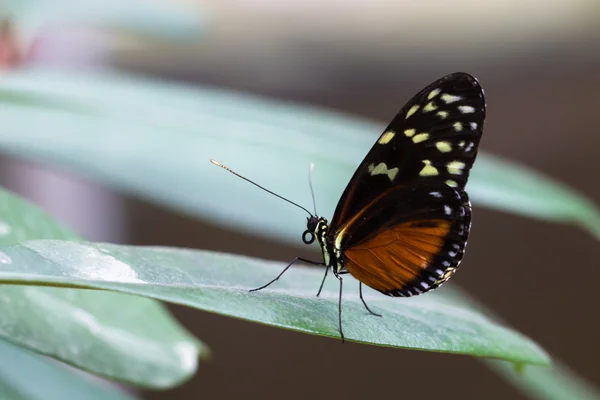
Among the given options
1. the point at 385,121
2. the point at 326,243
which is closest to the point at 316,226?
the point at 326,243

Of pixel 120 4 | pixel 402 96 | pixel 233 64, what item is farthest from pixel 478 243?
pixel 120 4

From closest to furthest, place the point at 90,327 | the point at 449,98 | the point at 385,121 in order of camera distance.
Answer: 1. the point at 90,327
2. the point at 449,98
3. the point at 385,121

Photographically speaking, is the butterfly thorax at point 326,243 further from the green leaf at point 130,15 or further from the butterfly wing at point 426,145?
the green leaf at point 130,15

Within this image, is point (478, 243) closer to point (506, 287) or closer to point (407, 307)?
point (506, 287)

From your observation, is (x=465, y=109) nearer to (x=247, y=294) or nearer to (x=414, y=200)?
(x=414, y=200)

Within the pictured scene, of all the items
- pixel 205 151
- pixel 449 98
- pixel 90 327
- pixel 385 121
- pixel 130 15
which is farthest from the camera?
pixel 385 121

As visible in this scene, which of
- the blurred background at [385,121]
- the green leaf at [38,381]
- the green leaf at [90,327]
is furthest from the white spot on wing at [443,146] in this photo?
the blurred background at [385,121]

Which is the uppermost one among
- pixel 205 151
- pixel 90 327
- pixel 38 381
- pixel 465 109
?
pixel 465 109
